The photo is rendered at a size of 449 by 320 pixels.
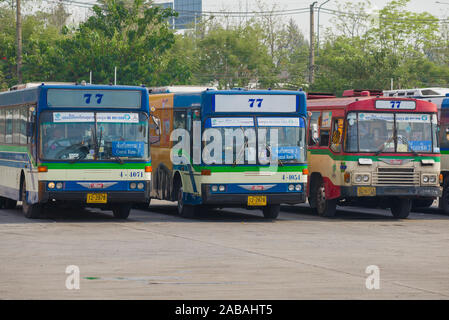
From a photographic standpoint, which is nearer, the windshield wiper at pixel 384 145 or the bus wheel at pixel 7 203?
the windshield wiper at pixel 384 145

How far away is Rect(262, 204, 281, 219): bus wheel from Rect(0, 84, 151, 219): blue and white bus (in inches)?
123

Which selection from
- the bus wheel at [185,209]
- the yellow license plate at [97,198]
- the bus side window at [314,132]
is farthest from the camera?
the bus side window at [314,132]

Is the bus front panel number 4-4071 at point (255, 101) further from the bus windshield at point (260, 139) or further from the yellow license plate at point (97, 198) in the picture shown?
the yellow license plate at point (97, 198)

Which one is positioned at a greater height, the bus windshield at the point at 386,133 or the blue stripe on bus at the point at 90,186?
the bus windshield at the point at 386,133

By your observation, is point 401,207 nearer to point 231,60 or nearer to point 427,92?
point 427,92

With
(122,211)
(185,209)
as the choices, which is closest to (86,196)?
(122,211)

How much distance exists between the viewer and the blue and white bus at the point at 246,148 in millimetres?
22125

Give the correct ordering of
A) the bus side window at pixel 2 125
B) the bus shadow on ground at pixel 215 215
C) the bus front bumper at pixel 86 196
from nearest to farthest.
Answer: the bus front bumper at pixel 86 196 → the bus shadow on ground at pixel 215 215 → the bus side window at pixel 2 125

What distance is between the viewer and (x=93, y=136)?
70.9ft

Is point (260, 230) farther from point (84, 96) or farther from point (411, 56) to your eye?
point (411, 56)

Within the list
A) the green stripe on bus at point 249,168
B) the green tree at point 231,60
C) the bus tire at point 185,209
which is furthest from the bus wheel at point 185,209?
the green tree at point 231,60

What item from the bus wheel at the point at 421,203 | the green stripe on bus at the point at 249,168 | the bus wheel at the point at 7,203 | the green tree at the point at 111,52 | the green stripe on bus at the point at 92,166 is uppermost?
the green tree at the point at 111,52
